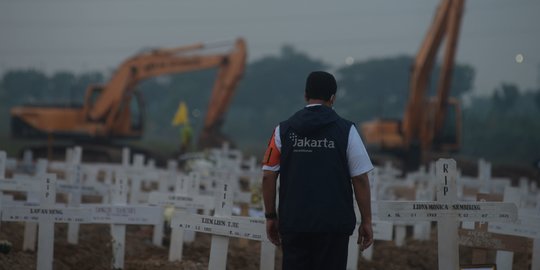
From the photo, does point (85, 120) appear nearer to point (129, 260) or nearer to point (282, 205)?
point (129, 260)

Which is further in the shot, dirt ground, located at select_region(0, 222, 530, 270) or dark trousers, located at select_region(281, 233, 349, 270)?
dirt ground, located at select_region(0, 222, 530, 270)

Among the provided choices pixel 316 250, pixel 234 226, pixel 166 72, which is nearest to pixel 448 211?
pixel 316 250

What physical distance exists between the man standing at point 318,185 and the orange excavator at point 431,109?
3083 centimetres

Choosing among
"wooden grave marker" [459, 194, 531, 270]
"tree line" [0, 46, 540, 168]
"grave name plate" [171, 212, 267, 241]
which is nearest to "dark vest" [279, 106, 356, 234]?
"grave name plate" [171, 212, 267, 241]

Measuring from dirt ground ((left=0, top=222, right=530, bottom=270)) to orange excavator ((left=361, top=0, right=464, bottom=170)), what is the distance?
2303 cm

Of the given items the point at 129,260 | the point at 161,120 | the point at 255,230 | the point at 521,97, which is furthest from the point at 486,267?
the point at 521,97

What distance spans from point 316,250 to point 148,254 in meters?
5.54

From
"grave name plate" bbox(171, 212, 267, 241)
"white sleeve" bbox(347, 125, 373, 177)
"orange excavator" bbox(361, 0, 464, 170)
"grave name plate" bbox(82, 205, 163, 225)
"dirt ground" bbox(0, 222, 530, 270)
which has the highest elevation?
"orange excavator" bbox(361, 0, 464, 170)

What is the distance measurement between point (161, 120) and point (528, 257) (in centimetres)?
7625

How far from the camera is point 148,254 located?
1242 cm

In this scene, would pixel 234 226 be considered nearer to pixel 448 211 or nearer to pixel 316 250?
pixel 316 250

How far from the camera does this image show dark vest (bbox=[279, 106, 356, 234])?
7066 mm

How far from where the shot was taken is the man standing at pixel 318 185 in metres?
7.08

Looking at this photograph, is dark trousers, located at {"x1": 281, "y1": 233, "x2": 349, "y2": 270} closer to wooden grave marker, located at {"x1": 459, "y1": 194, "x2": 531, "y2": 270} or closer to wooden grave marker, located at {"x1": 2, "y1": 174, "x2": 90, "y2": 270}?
wooden grave marker, located at {"x1": 459, "y1": 194, "x2": 531, "y2": 270}
